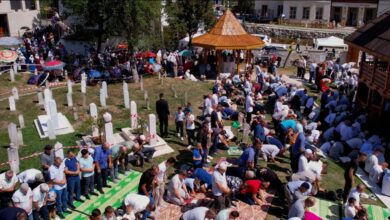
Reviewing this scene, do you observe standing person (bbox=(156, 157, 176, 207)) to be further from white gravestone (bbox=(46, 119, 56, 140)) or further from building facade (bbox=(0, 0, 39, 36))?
building facade (bbox=(0, 0, 39, 36))

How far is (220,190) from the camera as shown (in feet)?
33.8

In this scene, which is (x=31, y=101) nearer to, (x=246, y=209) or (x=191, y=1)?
(x=246, y=209)

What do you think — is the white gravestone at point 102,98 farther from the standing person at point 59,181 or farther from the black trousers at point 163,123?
the standing person at point 59,181

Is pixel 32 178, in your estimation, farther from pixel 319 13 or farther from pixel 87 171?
pixel 319 13

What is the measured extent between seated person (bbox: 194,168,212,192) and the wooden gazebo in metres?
14.5

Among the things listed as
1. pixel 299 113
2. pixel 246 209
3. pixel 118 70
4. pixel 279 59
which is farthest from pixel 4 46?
pixel 246 209

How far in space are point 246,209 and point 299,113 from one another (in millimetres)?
9620

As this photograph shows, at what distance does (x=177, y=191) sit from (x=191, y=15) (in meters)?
27.5

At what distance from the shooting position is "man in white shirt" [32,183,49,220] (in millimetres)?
9125

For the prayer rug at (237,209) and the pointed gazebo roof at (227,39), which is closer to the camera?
the prayer rug at (237,209)

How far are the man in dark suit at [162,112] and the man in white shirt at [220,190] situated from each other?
5.13 meters

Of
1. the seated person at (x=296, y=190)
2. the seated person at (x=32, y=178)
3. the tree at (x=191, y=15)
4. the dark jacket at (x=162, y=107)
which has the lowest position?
the seated person at (x=296, y=190)

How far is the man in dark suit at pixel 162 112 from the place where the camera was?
48.9 ft

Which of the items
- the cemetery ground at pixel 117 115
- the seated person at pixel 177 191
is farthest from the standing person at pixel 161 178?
the cemetery ground at pixel 117 115
